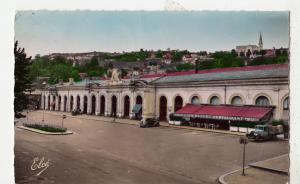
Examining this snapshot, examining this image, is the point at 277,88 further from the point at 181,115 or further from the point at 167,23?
the point at 167,23

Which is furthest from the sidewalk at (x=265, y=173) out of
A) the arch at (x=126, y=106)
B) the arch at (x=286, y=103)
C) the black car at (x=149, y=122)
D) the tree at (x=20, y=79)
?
the tree at (x=20, y=79)

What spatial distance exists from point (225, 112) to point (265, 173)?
3.64 ft

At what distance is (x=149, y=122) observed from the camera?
5418mm

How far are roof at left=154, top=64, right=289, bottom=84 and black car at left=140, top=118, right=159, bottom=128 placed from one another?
0.65 metres

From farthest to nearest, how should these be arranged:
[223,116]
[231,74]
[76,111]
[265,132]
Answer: [76,111]
[231,74]
[223,116]
[265,132]

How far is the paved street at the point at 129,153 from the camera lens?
189 inches

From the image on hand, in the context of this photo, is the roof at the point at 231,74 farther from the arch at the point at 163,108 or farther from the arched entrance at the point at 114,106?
the arched entrance at the point at 114,106

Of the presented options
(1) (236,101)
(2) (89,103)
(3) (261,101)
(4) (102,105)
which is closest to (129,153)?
(4) (102,105)

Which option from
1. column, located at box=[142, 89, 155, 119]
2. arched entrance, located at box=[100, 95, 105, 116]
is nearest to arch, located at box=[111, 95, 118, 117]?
arched entrance, located at box=[100, 95, 105, 116]

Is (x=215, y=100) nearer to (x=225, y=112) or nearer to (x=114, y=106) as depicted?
(x=225, y=112)

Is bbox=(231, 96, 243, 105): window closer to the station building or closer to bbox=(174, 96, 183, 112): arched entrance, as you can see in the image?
the station building

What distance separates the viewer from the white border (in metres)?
4.72

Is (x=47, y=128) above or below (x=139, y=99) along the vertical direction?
below
